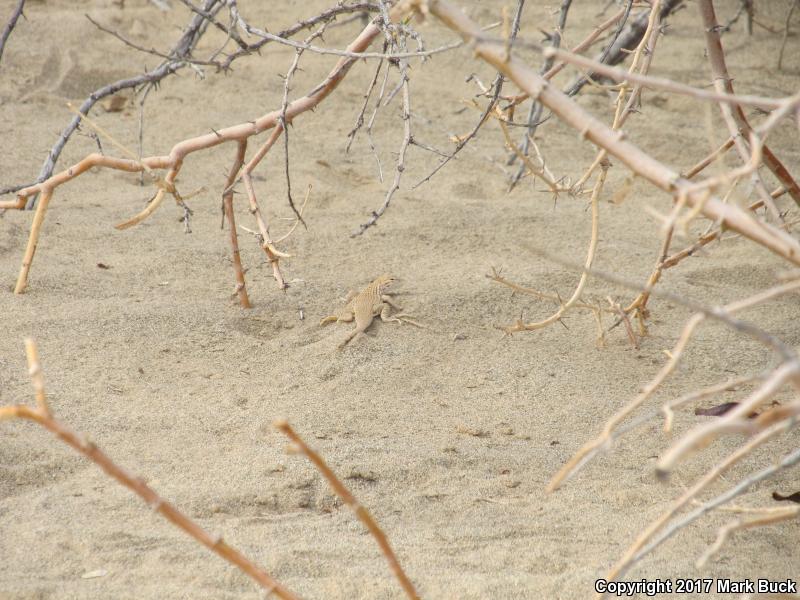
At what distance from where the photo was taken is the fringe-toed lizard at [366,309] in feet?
9.27

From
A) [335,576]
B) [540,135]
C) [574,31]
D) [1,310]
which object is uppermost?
[574,31]

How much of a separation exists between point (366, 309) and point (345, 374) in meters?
0.27

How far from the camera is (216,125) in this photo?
15.0ft

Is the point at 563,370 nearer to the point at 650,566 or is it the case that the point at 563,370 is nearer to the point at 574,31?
the point at 650,566

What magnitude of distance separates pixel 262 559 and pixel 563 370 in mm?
1254

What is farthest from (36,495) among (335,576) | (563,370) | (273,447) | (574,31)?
(574,31)

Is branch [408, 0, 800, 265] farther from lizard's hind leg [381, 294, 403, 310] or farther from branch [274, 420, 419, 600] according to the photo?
lizard's hind leg [381, 294, 403, 310]

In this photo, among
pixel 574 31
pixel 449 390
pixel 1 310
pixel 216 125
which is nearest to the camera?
pixel 449 390

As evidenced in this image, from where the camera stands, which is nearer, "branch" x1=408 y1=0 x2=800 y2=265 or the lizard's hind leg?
"branch" x1=408 y1=0 x2=800 y2=265

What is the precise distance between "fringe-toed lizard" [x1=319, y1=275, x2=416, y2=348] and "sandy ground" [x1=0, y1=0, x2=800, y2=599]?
4cm

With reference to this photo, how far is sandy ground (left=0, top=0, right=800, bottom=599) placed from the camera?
1.78 m

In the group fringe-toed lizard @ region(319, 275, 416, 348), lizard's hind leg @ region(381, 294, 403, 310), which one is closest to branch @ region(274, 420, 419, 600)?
fringe-toed lizard @ region(319, 275, 416, 348)

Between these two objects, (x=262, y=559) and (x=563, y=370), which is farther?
(x=563, y=370)

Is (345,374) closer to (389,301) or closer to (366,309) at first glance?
(366,309)
